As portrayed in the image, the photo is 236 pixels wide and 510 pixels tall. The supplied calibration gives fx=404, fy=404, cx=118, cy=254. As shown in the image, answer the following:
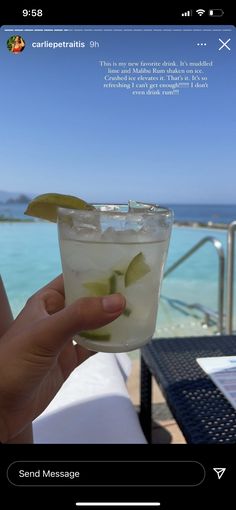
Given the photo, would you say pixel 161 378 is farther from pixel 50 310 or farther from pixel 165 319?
pixel 165 319

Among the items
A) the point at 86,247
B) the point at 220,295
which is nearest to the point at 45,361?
the point at 86,247

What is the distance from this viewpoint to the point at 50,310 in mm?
821

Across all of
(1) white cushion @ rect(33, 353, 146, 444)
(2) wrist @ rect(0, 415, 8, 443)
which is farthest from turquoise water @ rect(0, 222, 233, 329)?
(2) wrist @ rect(0, 415, 8, 443)

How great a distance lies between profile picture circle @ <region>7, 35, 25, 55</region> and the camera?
3.00 feet

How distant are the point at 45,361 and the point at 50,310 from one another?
195mm

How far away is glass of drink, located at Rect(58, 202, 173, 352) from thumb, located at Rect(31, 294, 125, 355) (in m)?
0.06

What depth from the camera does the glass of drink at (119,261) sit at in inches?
24.2

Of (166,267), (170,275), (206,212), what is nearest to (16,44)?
(166,267)

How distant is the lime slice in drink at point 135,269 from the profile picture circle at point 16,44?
2.02ft

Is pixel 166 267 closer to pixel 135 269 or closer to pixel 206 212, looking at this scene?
pixel 135 269

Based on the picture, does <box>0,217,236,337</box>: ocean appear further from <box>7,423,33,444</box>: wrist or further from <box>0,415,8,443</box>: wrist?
<box>0,415,8,443</box>: wrist

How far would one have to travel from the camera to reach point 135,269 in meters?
0.63
